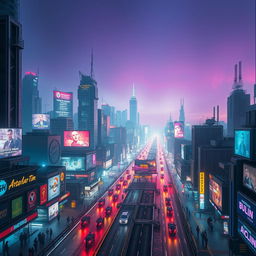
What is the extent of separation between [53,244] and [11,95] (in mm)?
37379

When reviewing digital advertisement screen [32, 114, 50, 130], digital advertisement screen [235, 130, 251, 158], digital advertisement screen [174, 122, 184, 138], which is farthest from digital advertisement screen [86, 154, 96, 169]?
digital advertisement screen [174, 122, 184, 138]

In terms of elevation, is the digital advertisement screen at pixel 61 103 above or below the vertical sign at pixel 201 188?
above

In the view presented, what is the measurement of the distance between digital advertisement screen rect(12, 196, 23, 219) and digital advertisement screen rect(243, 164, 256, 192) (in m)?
37.9

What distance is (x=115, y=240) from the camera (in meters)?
37.2

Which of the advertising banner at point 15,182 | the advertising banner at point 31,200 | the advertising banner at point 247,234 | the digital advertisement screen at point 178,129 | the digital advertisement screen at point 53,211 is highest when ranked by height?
the digital advertisement screen at point 178,129

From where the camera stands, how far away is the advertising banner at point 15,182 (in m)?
30.5

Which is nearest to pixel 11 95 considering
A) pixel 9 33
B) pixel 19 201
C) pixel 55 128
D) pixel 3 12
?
pixel 9 33

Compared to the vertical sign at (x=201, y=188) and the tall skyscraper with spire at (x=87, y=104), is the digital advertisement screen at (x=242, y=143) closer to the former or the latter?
the vertical sign at (x=201, y=188)

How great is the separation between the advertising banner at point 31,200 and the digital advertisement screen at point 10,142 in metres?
8.57

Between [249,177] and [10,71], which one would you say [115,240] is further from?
[10,71]

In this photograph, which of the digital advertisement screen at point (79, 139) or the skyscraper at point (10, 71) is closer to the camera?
the skyscraper at point (10, 71)

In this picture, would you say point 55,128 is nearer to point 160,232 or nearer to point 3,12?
point 3,12

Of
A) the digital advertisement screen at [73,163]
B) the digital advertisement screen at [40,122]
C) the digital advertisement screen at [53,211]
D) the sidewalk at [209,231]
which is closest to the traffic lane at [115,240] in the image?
the sidewalk at [209,231]

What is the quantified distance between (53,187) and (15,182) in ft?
49.2
